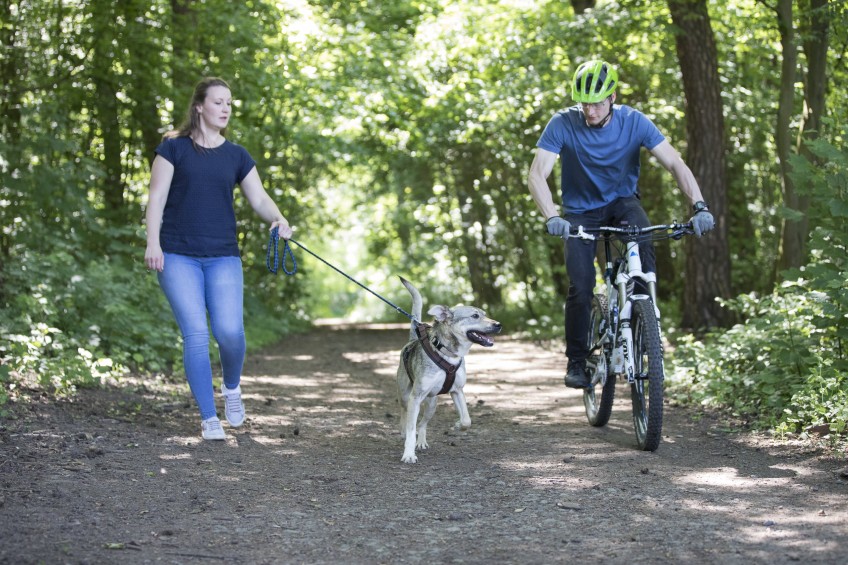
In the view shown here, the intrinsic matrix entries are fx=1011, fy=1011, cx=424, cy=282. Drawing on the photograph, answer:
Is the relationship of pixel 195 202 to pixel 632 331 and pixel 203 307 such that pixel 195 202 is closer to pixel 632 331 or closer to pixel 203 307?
pixel 203 307

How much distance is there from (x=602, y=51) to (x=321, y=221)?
16.4 m

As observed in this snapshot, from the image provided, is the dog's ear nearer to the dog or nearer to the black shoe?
the dog

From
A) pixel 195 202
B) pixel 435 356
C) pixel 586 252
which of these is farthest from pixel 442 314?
pixel 195 202

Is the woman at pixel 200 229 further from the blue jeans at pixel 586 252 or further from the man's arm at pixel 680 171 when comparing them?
the man's arm at pixel 680 171

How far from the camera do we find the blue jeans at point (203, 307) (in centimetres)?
685

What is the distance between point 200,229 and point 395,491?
238 centimetres

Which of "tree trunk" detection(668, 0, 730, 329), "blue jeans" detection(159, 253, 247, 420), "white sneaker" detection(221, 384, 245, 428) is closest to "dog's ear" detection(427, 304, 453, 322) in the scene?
"blue jeans" detection(159, 253, 247, 420)

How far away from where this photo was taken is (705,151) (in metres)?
13.4

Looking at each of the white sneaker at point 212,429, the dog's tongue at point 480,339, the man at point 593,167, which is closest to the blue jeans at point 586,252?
the man at point 593,167

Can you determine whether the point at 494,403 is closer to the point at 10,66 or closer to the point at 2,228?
the point at 2,228

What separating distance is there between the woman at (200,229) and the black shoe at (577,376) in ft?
7.71

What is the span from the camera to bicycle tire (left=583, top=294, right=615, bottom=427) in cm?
724

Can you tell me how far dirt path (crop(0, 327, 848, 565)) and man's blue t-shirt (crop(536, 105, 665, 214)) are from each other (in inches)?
70.8

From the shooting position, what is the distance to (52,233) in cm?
1317
